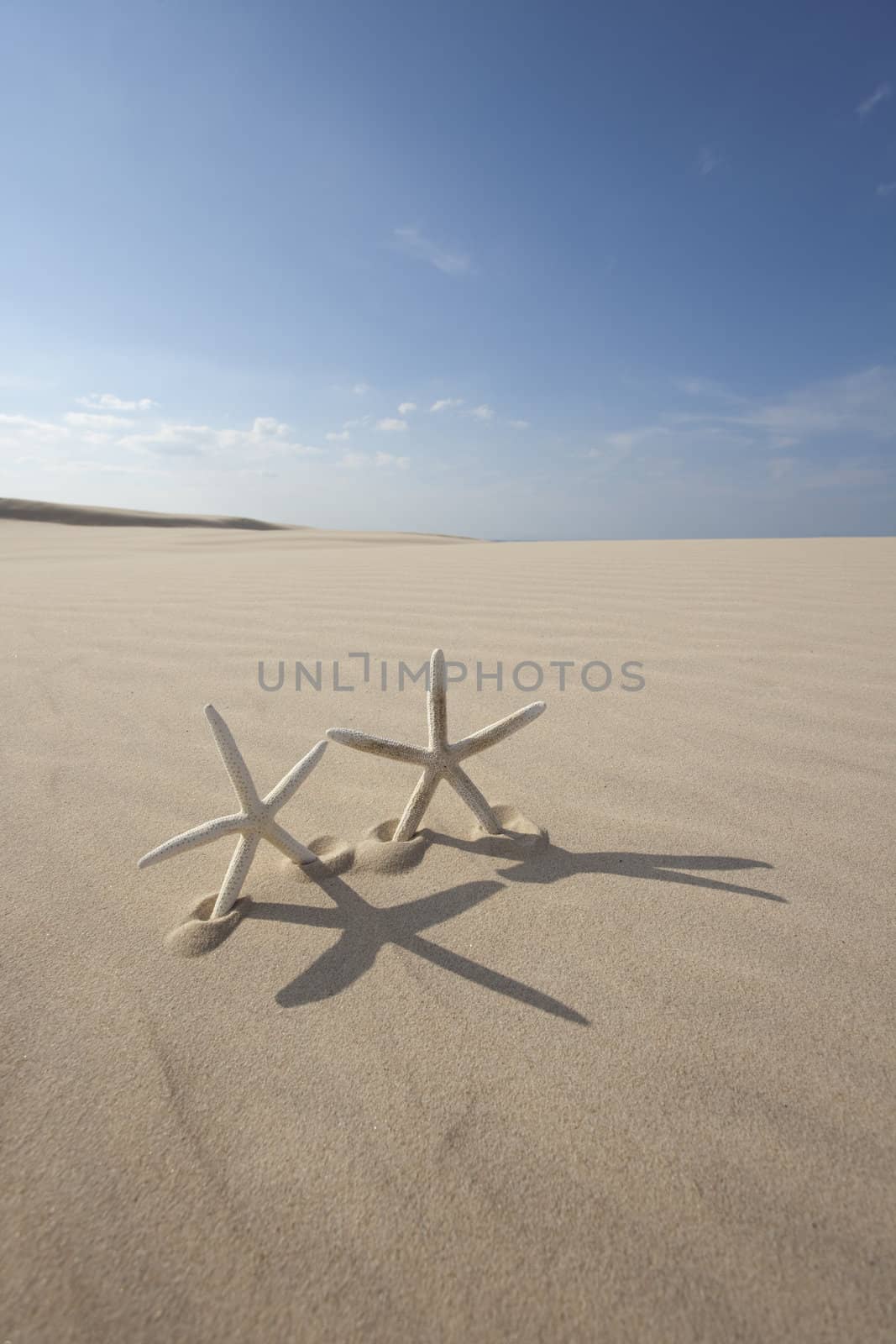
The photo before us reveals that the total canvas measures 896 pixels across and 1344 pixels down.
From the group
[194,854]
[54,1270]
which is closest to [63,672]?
[194,854]

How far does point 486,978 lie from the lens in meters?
1.18

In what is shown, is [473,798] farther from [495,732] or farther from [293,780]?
[293,780]

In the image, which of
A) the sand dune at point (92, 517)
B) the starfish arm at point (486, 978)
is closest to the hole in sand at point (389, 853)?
the starfish arm at point (486, 978)

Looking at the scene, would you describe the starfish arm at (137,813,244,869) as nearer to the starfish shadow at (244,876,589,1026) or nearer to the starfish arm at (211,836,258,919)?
the starfish arm at (211,836,258,919)

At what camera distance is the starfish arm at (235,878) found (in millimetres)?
1319

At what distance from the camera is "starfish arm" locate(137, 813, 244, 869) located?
1.28 m

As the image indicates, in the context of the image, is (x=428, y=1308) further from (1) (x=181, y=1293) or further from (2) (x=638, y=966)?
(2) (x=638, y=966)

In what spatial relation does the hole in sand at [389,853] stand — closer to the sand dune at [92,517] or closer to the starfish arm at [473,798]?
the starfish arm at [473,798]

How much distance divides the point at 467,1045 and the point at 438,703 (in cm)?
74

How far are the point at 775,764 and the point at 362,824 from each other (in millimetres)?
1320

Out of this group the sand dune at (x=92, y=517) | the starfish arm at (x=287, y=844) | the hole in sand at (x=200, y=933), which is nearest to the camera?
the hole in sand at (x=200, y=933)

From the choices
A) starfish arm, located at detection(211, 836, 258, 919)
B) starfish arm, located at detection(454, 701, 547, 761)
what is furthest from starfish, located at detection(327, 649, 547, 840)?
starfish arm, located at detection(211, 836, 258, 919)

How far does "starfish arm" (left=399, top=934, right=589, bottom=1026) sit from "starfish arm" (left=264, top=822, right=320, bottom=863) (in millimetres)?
331

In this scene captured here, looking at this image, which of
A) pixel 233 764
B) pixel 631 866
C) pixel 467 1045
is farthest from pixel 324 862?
pixel 631 866
